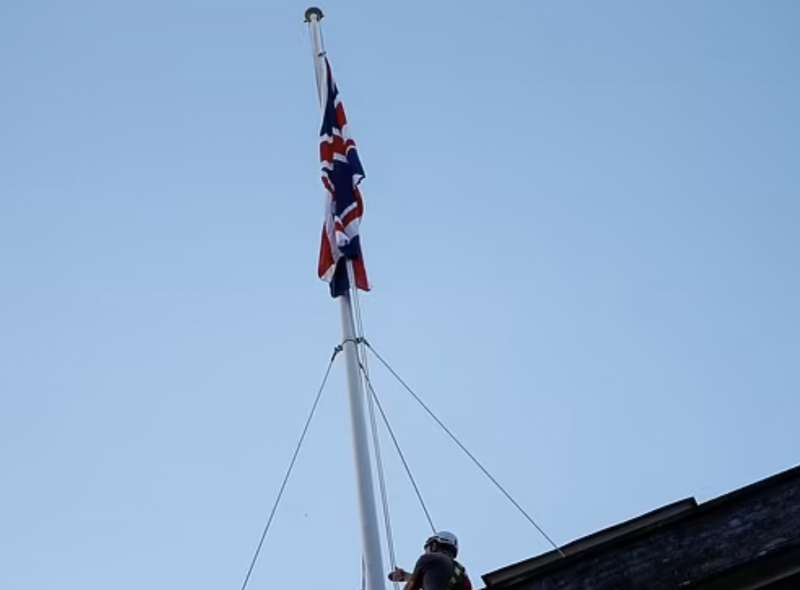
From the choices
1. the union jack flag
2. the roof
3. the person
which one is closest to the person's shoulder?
the person

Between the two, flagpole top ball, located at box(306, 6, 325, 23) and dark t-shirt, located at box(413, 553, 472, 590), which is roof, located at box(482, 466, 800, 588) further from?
flagpole top ball, located at box(306, 6, 325, 23)

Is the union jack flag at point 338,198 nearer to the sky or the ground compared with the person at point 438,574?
nearer to the sky

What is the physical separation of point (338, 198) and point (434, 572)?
17.1ft

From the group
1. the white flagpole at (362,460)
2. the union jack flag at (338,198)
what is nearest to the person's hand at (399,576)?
the white flagpole at (362,460)

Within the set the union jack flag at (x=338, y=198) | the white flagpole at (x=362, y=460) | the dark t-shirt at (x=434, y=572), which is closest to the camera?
the dark t-shirt at (x=434, y=572)

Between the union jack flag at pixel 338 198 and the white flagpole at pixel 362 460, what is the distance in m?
0.17

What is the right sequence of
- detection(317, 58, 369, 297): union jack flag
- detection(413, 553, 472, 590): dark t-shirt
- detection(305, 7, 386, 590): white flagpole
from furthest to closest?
detection(317, 58, 369, 297): union jack flag
detection(305, 7, 386, 590): white flagpole
detection(413, 553, 472, 590): dark t-shirt

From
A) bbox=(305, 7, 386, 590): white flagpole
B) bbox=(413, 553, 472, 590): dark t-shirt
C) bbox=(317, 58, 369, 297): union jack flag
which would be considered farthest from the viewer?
bbox=(317, 58, 369, 297): union jack flag

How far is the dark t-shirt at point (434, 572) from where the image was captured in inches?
443

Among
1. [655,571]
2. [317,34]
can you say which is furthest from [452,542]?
[317,34]

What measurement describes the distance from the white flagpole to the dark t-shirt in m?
0.78

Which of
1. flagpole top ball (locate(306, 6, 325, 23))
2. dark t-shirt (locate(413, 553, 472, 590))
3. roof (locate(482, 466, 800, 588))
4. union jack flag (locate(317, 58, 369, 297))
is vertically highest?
flagpole top ball (locate(306, 6, 325, 23))

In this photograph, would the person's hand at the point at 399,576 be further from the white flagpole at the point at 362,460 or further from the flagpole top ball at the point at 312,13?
the flagpole top ball at the point at 312,13

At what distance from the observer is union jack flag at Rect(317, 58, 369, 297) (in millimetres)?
14820
